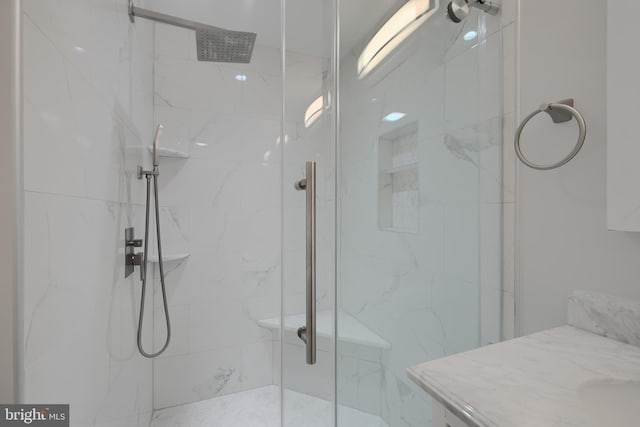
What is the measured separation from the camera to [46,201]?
0.60m

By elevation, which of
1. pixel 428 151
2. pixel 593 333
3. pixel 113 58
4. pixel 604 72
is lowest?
pixel 593 333

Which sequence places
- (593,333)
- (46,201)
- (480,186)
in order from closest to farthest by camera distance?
(46,201) < (593,333) < (480,186)

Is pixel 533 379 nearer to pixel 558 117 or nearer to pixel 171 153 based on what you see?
pixel 558 117

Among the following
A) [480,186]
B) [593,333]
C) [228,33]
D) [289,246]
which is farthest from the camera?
[228,33]

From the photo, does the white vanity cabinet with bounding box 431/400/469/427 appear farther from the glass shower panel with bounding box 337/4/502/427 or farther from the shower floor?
the shower floor

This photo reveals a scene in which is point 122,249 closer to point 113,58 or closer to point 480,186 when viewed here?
point 113,58

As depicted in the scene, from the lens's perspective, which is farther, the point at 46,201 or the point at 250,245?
the point at 250,245

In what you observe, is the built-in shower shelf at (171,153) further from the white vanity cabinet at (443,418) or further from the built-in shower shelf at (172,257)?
the white vanity cabinet at (443,418)

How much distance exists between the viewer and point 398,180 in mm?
1091

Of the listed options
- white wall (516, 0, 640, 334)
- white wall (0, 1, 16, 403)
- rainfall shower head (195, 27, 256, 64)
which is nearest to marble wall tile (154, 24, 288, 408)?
rainfall shower head (195, 27, 256, 64)

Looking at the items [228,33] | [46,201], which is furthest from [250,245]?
[46,201]

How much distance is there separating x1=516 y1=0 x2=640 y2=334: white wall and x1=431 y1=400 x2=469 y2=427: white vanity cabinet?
0.59m

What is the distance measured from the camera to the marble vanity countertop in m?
0.40

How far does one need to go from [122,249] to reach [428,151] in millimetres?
1305
